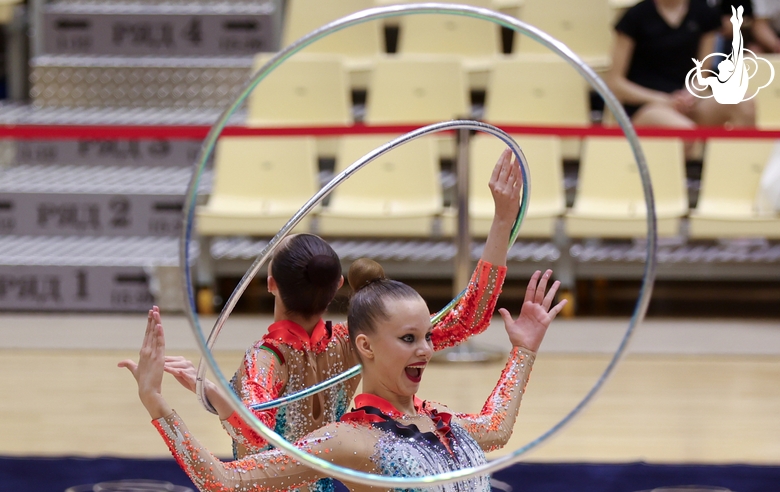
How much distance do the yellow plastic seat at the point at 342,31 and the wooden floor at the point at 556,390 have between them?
75.4 inches

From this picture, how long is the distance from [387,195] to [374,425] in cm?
412

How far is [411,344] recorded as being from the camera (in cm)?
177

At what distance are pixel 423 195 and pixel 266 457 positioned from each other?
4.11 metres

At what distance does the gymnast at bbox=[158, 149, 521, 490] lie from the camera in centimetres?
207

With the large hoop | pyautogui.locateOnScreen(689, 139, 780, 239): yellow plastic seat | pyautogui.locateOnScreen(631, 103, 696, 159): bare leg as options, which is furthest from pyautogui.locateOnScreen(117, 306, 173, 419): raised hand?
pyautogui.locateOnScreen(689, 139, 780, 239): yellow plastic seat

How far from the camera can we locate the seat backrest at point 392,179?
5.78 meters

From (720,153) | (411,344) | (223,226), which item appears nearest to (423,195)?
(223,226)

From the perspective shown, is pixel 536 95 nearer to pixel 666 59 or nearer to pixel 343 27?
pixel 666 59

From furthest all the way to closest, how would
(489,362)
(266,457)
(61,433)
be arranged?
(489,362) < (61,433) < (266,457)

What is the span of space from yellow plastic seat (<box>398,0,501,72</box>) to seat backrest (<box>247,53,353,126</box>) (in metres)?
0.67

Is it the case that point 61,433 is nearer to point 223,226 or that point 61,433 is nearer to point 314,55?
point 223,226

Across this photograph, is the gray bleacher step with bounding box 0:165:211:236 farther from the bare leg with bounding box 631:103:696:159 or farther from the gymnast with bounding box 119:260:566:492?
the gymnast with bounding box 119:260:566:492

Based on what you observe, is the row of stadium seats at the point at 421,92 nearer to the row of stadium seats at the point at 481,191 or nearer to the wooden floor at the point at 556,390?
the row of stadium seats at the point at 481,191

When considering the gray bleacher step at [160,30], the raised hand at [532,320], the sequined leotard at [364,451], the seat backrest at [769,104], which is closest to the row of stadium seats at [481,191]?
the seat backrest at [769,104]
